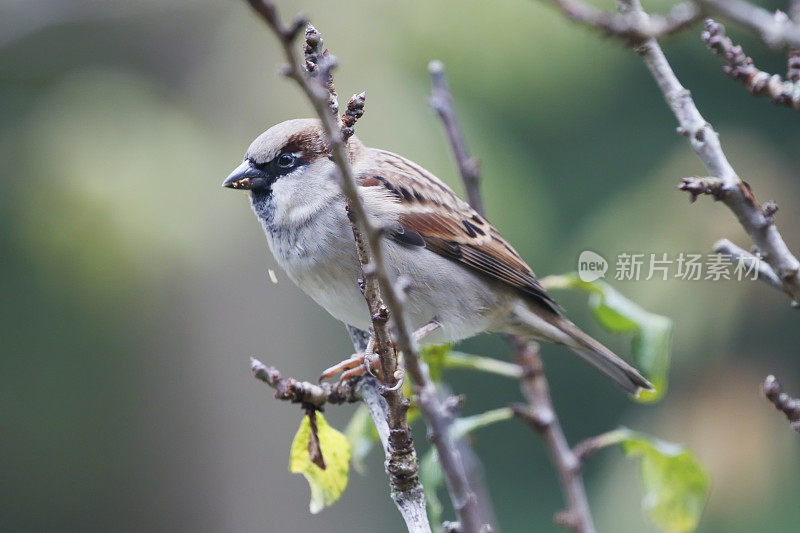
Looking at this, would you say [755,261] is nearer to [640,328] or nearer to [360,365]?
[640,328]

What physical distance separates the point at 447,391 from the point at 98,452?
5.83 metres

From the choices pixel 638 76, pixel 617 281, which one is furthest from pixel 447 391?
pixel 638 76

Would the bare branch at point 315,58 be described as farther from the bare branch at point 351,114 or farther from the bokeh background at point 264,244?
the bokeh background at point 264,244

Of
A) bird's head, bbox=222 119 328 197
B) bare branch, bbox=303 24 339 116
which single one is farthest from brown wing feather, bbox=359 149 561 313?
bare branch, bbox=303 24 339 116

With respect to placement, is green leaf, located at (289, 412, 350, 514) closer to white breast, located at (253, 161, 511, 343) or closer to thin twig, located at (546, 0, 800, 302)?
white breast, located at (253, 161, 511, 343)

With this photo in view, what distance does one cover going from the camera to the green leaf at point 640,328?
4.49 ft

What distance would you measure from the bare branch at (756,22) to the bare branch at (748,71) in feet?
1.18

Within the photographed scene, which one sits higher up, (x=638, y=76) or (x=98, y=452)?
(x=638, y=76)

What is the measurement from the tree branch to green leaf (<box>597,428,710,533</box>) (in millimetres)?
110

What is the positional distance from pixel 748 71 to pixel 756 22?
1.45 ft

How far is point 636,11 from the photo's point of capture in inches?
37.3

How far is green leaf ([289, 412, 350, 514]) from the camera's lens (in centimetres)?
136

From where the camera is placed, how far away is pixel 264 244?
504cm

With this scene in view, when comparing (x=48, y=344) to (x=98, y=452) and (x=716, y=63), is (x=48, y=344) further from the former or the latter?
(x=716, y=63)
